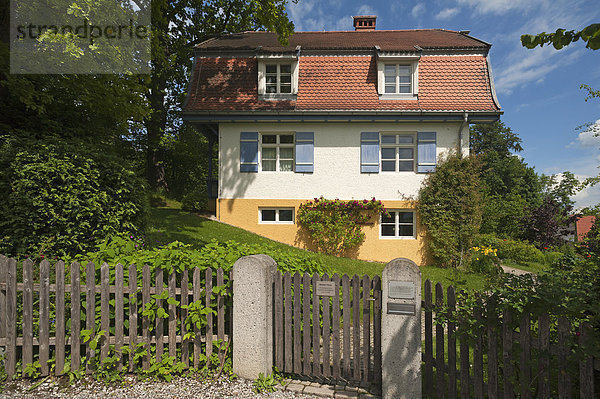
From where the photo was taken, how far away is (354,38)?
13.1 m

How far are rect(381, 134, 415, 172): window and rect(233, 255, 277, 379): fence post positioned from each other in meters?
8.53

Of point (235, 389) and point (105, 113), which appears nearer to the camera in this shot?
point (235, 389)

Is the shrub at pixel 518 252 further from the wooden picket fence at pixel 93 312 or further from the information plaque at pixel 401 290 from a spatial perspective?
the wooden picket fence at pixel 93 312

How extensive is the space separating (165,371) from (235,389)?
2.66 ft

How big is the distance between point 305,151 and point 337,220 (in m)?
2.75

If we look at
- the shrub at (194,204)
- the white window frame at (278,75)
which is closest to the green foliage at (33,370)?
the shrub at (194,204)

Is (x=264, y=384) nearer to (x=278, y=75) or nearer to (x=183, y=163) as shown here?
(x=278, y=75)

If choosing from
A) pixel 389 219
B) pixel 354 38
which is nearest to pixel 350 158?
pixel 389 219

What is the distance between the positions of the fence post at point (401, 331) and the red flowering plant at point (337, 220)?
7091 millimetres

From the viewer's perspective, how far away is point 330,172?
10453 mm

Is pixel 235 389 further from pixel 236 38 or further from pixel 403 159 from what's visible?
pixel 236 38

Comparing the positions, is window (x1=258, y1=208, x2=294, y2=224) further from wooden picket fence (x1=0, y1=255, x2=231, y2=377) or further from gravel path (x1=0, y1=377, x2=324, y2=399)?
gravel path (x1=0, y1=377, x2=324, y2=399)

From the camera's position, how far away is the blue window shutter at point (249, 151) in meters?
10.5

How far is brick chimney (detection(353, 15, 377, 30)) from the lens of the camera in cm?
1500
